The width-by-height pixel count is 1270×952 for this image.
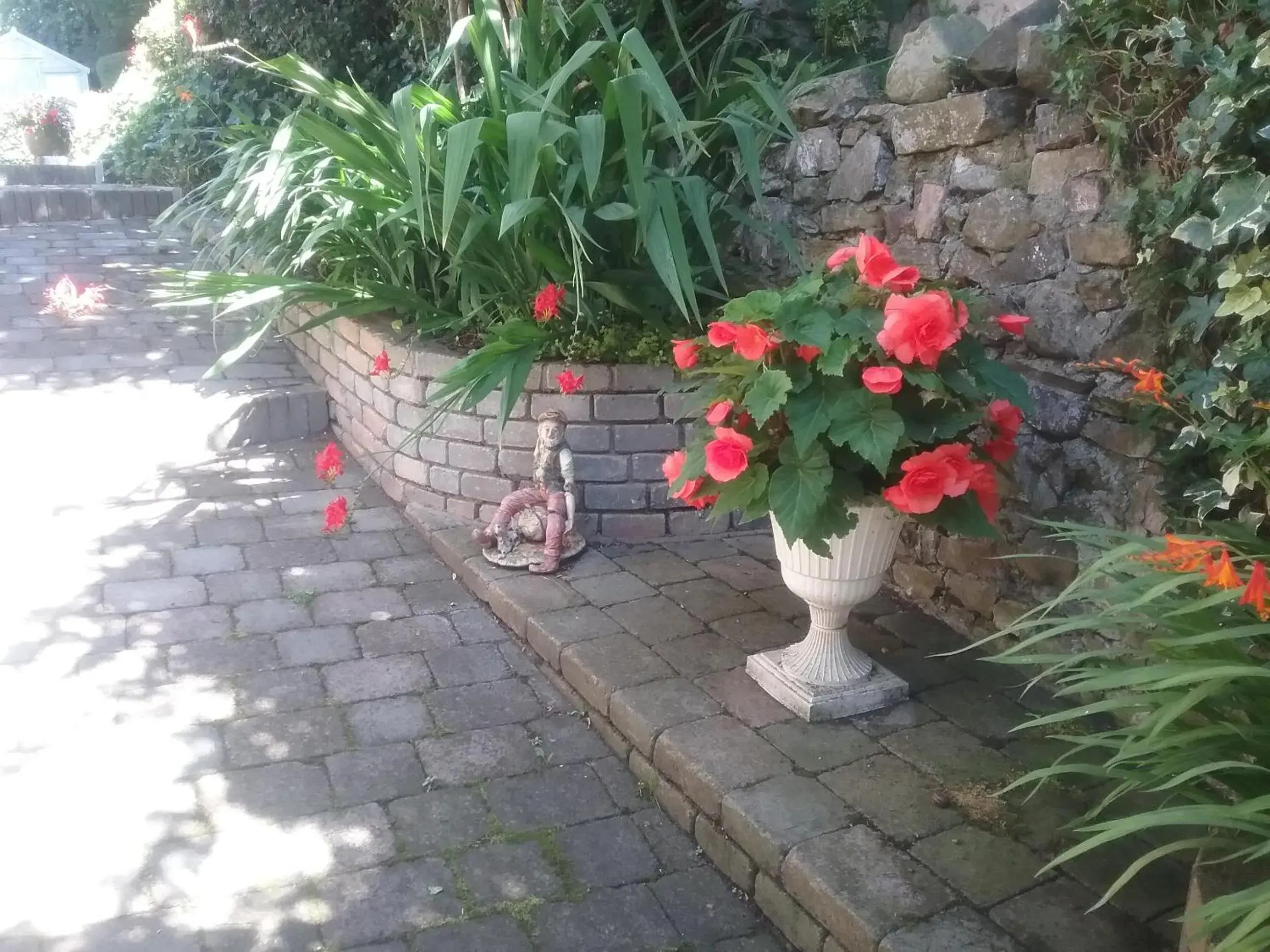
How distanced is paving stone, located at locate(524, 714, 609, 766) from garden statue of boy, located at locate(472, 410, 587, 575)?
601mm

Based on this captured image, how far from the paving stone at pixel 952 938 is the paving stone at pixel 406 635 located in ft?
4.61

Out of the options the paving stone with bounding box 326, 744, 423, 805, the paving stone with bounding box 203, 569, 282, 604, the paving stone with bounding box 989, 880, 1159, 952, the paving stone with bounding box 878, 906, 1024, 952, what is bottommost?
the paving stone with bounding box 326, 744, 423, 805

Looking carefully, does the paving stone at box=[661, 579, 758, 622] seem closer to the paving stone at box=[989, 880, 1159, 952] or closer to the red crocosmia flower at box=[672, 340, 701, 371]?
the red crocosmia flower at box=[672, 340, 701, 371]

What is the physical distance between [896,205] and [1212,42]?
3.01ft

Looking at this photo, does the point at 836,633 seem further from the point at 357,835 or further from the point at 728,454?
the point at 357,835

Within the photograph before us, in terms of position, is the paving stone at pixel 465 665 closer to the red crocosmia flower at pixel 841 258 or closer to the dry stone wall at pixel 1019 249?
the dry stone wall at pixel 1019 249

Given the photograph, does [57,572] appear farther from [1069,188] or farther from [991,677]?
[1069,188]

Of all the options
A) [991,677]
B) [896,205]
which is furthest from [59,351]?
[991,677]

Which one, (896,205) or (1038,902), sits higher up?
(896,205)

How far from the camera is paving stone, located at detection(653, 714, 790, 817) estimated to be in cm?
186

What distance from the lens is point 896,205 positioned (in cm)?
256

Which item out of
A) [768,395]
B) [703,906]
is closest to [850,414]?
[768,395]

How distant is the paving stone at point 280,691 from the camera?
225 centimetres

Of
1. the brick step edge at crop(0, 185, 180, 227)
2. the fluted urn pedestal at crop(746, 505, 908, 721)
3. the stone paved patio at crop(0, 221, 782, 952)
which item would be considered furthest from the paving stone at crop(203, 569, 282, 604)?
the brick step edge at crop(0, 185, 180, 227)
